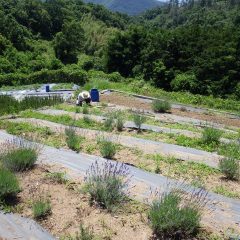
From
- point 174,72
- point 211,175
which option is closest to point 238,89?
point 174,72

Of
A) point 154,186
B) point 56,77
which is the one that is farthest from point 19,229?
point 56,77

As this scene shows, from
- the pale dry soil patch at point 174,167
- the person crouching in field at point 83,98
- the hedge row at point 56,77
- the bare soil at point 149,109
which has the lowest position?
the hedge row at point 56,77

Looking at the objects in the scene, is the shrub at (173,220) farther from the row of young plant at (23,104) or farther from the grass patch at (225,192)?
the row of young plant at (23,104)

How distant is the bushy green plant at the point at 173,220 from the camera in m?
4.28

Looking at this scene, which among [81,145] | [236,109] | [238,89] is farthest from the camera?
[238,89]

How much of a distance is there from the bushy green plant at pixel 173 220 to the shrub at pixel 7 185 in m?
1.90

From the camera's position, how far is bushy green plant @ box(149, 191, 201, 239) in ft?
14.0

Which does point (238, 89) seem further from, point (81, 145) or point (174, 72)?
point (81, 145)

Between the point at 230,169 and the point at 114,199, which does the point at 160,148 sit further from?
the point at 114,199

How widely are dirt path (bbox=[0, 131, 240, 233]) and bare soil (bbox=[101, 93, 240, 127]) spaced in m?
6.23

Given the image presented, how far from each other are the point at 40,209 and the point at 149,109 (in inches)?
352

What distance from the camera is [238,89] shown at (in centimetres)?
2384

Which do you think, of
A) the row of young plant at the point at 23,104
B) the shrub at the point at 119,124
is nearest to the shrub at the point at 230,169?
the shrub at the point at 119,124

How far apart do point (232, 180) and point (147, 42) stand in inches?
1208
